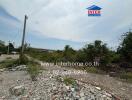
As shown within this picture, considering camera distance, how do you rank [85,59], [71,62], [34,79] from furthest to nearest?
1. [71,62]
2. [85,59]
3. [34,79]

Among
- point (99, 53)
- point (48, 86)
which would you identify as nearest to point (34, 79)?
point (48, 86)

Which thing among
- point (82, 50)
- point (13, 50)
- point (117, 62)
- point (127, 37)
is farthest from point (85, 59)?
point (13, 50)

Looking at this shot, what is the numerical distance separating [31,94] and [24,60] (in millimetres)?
11023

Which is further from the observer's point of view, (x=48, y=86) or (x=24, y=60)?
(x=24, y=60)

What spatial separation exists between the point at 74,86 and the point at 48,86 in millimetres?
965

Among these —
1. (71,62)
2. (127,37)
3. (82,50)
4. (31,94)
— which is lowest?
(31,94)

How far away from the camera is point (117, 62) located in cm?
1597

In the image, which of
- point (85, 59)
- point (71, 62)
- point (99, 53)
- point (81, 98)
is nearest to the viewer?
point (81, 98)

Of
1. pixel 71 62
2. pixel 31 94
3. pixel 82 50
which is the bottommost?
pixel 31 94

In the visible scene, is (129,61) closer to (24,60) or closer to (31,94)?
(24,60)

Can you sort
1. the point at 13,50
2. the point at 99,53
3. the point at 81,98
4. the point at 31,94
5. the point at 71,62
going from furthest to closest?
the point at 13,50
the point at 71,62
the point at 99,53
the point at 31,94
the point at 81,98

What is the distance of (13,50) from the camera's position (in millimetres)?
54062

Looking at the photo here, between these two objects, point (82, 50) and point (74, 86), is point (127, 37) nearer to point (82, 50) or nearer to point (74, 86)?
point (82, 50)

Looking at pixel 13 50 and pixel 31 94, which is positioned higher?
pixel 13 50
